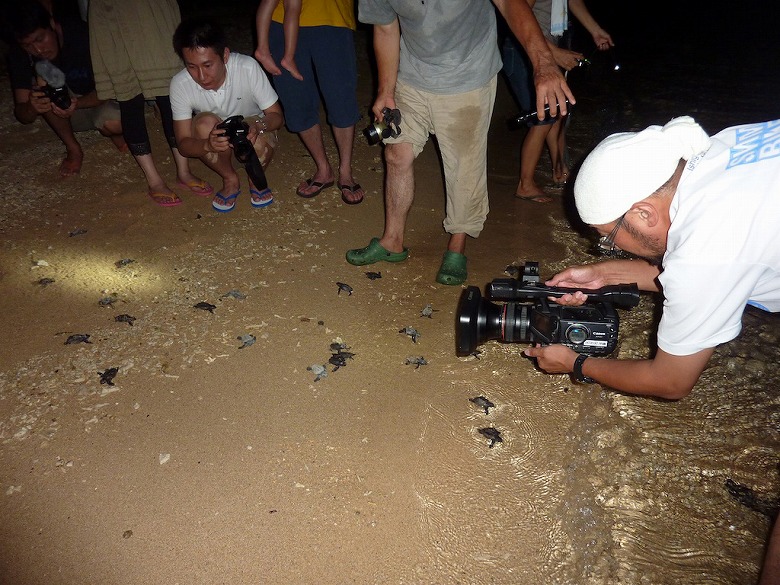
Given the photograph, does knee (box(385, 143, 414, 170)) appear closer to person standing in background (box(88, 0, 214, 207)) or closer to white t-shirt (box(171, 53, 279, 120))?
white t-shirt (box(171, 53, 279, 120))

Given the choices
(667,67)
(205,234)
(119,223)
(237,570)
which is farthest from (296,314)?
(667,67)

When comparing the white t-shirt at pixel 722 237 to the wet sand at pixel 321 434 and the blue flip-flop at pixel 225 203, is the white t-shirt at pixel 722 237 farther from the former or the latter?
the blue flip-flop at pixel 225 203

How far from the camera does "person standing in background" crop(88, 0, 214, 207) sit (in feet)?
11.6

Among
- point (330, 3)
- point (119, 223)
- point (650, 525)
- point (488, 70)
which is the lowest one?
point (650, 525)

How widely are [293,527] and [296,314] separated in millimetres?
1232

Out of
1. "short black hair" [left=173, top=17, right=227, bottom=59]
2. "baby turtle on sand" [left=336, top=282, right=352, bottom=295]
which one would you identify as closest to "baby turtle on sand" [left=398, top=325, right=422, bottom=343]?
"baby turtle on sand" [left=336, top=282, right=352, bottom=295]

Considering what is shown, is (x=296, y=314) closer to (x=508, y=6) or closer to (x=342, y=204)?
(x=342, y=204)

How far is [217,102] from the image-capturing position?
370cm

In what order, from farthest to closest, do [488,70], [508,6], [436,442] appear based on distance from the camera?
[488,70], [508,6], [436,442]

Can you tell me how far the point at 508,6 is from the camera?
8.52 ft

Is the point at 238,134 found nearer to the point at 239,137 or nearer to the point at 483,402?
the point at 239,137

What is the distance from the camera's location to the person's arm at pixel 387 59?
2.88m

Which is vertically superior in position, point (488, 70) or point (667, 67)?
point (488, 70)

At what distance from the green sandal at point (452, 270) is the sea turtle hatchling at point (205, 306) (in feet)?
4.27
